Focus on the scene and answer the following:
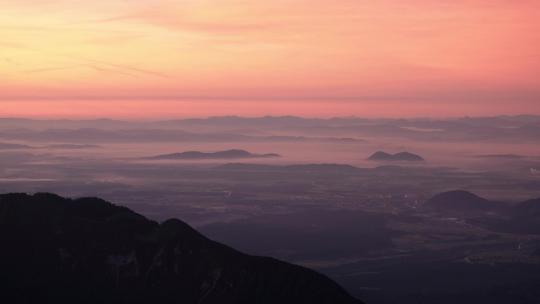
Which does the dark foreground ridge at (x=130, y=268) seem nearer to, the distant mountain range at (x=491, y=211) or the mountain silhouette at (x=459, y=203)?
the distant mountain range at (x=491, y=211)

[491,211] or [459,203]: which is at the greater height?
[459,203]

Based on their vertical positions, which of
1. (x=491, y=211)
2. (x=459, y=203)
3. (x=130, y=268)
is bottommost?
(x=130, y=268)

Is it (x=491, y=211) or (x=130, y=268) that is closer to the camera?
(x=130, y=268)

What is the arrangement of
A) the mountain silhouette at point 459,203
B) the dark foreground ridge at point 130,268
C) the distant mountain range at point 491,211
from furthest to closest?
the mountain silhouette at point 459,203
the distant mountain range at point 491,211
the dark foreground ridge at point 130,268

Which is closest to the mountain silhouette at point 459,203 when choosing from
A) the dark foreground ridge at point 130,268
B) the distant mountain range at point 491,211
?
the distant mountain range at point 491,211

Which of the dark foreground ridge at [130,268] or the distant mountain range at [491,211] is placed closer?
the dark foreground ridge at [130,268]

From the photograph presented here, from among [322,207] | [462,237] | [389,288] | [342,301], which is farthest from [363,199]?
[342,301]

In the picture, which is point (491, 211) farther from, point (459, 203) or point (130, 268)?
point (130, 268)

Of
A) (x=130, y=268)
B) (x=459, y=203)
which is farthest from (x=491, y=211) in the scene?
(x=130, y=268)

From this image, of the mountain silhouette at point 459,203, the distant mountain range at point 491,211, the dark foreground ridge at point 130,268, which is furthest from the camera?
the mountain silhouette at point 459,203
